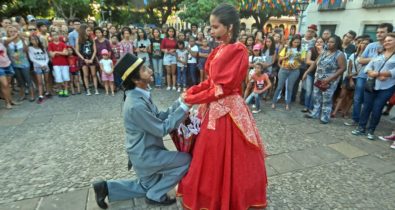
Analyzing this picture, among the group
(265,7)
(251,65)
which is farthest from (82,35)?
(265,7)

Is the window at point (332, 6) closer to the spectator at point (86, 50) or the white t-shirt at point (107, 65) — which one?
the white t-shirt at point (107, 65)

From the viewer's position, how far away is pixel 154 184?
8.29 ft

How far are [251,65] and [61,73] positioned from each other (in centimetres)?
485

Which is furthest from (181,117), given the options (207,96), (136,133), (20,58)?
(20,58)

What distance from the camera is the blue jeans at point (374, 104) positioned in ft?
13.4

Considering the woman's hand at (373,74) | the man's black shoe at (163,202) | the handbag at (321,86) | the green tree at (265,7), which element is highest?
the green tree at (265,7)

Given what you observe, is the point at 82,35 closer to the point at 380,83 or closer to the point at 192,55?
the point at 192,55

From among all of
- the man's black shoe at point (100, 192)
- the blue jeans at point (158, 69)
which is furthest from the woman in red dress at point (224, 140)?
the blue jeans at point (158, 69)

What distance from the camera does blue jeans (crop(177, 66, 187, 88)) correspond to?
23.6ft

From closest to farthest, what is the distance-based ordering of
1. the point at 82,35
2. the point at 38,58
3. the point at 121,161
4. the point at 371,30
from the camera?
the point at 121,161 → the point at 38,58 → the point at 82,35 → the point at 371,30

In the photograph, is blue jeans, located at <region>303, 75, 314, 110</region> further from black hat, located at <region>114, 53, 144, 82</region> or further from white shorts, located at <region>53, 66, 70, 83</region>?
white shorts, located at <region>53, 66, 70, 83</region>

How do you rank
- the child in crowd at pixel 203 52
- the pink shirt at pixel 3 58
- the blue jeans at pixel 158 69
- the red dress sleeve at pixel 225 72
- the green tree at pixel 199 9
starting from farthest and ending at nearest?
1. the green tree at pixel 199 9
2. the blue jeans at pixel 158 69
3. the child in crowd at pixel 203 52
4. the pink shirt at pixel 3 58
5. the red dress sleeve at pixel 225 72

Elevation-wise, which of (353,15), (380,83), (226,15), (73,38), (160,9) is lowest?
(380,83)

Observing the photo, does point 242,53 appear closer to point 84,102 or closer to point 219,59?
point 219,59
